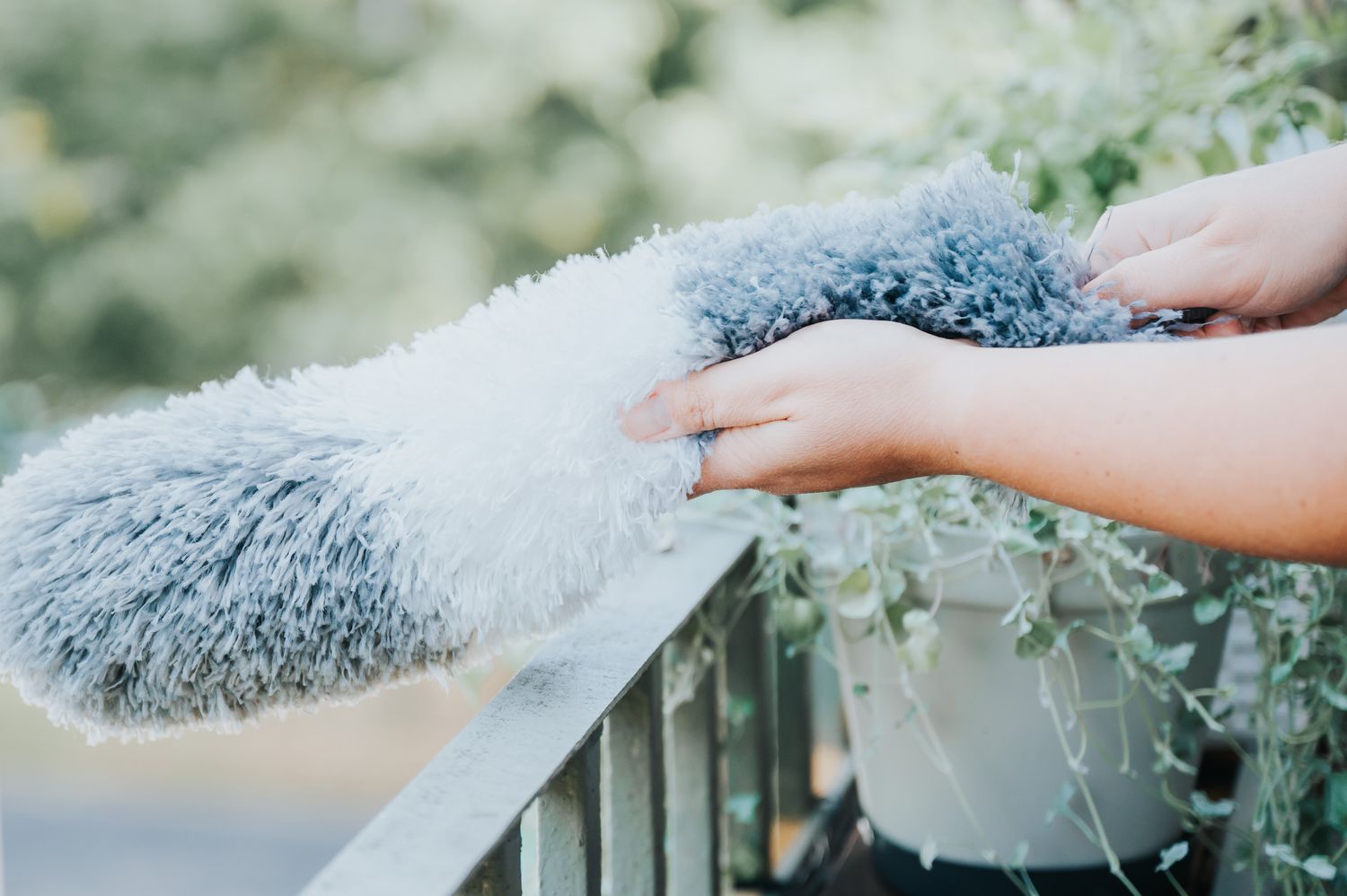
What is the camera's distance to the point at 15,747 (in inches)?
99.9

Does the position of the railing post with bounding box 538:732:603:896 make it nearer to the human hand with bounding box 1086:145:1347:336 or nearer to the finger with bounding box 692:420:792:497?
the finger with bounding box 692:420:792:497

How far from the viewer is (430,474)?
44 cm

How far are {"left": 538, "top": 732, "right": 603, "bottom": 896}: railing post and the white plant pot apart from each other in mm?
230

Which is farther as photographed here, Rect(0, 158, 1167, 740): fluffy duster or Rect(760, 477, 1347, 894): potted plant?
Rect(760, 477, 1347, 894): potted plant

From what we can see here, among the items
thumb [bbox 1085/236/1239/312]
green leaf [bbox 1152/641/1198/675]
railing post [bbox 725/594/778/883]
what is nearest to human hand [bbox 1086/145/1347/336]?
thumb [bbox 1085/236/1239/312]

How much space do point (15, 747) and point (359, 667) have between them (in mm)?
2619

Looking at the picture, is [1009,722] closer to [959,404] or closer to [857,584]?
[857,584]

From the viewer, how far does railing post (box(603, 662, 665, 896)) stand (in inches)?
24.6

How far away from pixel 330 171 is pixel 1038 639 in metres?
Result: 4.03

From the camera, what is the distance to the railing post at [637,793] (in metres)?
0.63

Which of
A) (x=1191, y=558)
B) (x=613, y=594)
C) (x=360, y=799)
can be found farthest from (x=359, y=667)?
(x=360, y=799)

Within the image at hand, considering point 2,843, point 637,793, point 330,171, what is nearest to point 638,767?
point 637,793

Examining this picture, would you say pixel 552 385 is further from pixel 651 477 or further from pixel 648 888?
pixel 648 888

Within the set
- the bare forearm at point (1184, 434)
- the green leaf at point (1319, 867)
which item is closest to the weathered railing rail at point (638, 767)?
the bare forearm at point (1184, 434)
